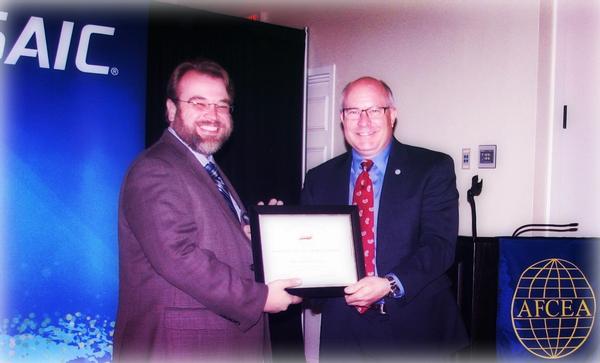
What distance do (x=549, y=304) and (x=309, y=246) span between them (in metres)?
1.41

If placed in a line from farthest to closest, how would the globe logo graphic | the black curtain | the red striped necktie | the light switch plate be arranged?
the black curtain < the light switch plate < the globe logo graphic < the red striped necktie

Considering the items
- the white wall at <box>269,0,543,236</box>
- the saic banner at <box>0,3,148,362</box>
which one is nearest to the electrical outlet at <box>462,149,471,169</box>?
the white wall at <box>269,0,543,236</box>

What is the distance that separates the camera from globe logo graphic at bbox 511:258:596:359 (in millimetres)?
3018

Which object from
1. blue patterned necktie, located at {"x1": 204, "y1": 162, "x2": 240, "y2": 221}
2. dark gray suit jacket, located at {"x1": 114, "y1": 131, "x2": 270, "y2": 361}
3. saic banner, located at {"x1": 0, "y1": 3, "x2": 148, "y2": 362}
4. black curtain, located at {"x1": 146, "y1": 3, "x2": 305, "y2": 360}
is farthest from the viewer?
black curtain, located at {"x1": 146, "y1": 3, "x2": 305, "y2": 360}

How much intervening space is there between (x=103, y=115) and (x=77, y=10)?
0.67m

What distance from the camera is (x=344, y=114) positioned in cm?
257

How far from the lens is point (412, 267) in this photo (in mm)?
2346

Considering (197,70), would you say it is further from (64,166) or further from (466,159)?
(466,159)

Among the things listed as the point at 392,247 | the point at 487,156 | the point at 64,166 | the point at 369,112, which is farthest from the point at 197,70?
the point at 487,156

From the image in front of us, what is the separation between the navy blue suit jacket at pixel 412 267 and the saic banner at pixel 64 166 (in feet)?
6.40

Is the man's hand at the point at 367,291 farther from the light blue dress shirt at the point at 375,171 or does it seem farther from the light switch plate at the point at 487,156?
the light switch plate at the point at 487,156

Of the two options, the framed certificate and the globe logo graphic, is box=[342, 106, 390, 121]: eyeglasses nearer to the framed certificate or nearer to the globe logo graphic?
the framed certificate

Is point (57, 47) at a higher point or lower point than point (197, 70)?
higher

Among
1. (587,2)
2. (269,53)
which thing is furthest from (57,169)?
(587,2)
